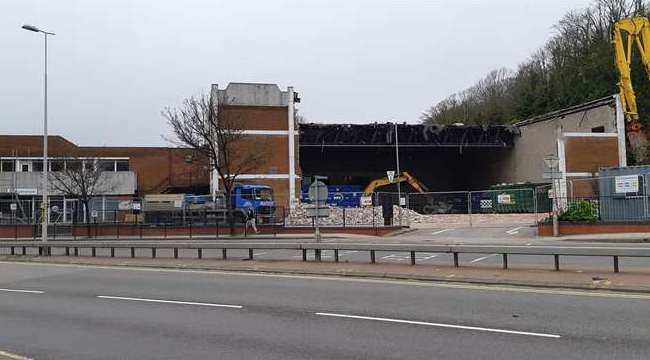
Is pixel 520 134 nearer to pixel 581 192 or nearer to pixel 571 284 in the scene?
pixel 581 192

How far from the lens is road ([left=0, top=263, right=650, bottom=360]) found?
7.67 m

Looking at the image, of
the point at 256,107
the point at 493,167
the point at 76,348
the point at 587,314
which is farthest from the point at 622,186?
the point at 493,167

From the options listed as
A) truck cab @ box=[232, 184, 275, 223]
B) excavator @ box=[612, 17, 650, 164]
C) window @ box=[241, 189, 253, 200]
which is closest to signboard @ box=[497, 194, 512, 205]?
excavator @ box=[612, 17, 650, 164]

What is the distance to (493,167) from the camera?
235 ft

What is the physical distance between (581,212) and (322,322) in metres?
24.6

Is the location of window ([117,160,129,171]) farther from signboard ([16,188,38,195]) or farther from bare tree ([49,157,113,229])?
signboard ([16,188,38,195])

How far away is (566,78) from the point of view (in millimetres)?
74688

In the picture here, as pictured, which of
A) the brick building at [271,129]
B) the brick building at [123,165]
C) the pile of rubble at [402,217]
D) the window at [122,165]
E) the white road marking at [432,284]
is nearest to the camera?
the white road marking at [432,284]

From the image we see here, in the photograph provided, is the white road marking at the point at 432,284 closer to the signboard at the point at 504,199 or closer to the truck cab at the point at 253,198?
the truck cab at the point at 253,198

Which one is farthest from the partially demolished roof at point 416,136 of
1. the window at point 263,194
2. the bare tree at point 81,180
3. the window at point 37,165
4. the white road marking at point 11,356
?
the white road marking at point 11,356

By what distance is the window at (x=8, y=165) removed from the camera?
68.0m

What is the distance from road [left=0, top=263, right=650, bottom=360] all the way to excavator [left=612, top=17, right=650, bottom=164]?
38.4m

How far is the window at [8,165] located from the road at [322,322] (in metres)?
59.8

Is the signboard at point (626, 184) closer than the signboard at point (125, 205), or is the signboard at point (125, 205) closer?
the signboard at point (626, 184)
